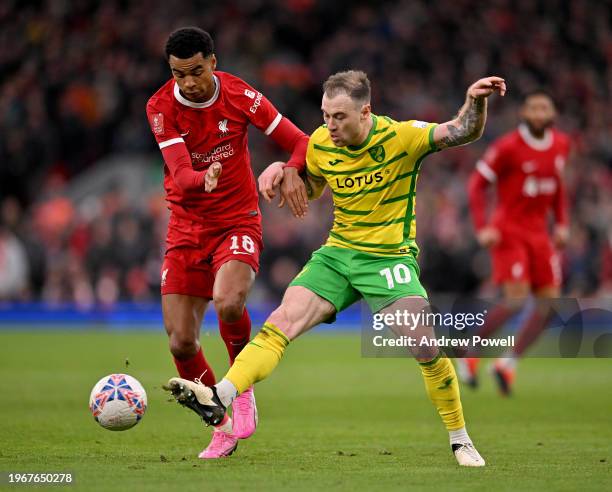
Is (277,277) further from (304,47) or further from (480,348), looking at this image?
(480,348)

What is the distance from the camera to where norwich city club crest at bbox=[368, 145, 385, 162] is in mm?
7168

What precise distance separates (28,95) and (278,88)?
5156 millimetres

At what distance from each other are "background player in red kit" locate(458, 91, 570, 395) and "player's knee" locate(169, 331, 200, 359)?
4.99 meters

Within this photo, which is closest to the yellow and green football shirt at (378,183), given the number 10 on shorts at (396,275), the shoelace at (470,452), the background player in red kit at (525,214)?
the number 10 on shorts at (396,275)

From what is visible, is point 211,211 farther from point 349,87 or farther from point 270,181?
point 349,87

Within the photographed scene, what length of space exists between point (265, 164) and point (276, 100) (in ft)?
4.41

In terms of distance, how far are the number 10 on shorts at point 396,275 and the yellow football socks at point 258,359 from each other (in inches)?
29.3

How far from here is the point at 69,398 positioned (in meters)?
11.2

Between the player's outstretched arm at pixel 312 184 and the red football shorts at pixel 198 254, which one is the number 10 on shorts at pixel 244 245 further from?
the player's outstretched arm at pixel 312 184

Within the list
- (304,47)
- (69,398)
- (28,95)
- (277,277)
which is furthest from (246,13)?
(69,398)

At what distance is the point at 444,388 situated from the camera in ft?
23.0

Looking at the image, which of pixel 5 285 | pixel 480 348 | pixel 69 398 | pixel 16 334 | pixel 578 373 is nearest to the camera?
pixel 69 398

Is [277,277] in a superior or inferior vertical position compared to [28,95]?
inferior

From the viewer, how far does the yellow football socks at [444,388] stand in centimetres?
698
